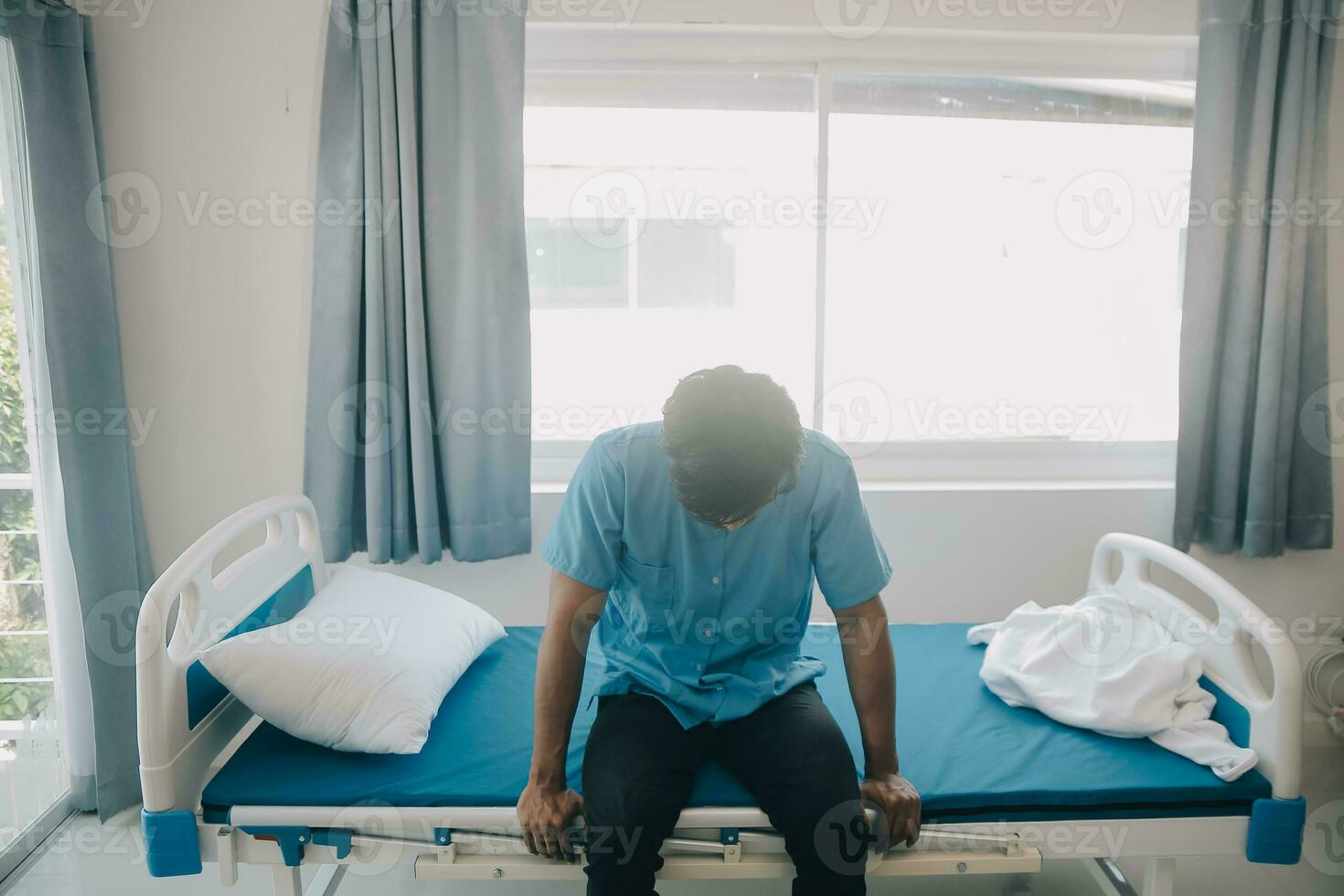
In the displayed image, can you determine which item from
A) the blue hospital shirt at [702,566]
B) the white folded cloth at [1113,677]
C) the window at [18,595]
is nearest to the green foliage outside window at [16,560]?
the window at [18,595]

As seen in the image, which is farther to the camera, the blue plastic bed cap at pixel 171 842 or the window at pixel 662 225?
the window at pixel 662 225

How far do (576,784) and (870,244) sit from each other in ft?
6.08

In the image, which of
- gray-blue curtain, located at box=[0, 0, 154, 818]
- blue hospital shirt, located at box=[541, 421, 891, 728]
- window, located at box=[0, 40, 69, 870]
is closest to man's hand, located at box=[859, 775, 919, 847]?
blue hospital shirt, located at box=[541, 421, 891, 728]

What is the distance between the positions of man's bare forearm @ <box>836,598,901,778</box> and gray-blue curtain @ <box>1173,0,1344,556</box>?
1476 mm

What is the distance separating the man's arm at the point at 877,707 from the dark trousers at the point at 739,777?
59mm

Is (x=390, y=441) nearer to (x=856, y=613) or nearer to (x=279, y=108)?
(x=279, y=108)

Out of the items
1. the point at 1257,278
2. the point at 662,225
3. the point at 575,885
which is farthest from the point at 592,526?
the point at 1257,278

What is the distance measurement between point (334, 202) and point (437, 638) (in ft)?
4.04

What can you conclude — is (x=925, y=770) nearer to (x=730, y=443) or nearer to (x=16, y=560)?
(x=730, y=443)

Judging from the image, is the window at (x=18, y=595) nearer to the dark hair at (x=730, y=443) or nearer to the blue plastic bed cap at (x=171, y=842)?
the blue plastic bed cap at (x=171, y=842)

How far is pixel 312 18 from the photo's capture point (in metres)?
2.32

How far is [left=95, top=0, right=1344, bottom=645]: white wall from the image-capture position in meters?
2.33

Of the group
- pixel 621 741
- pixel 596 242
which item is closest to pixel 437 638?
pixel 621 741

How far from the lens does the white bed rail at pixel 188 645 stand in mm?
1433
